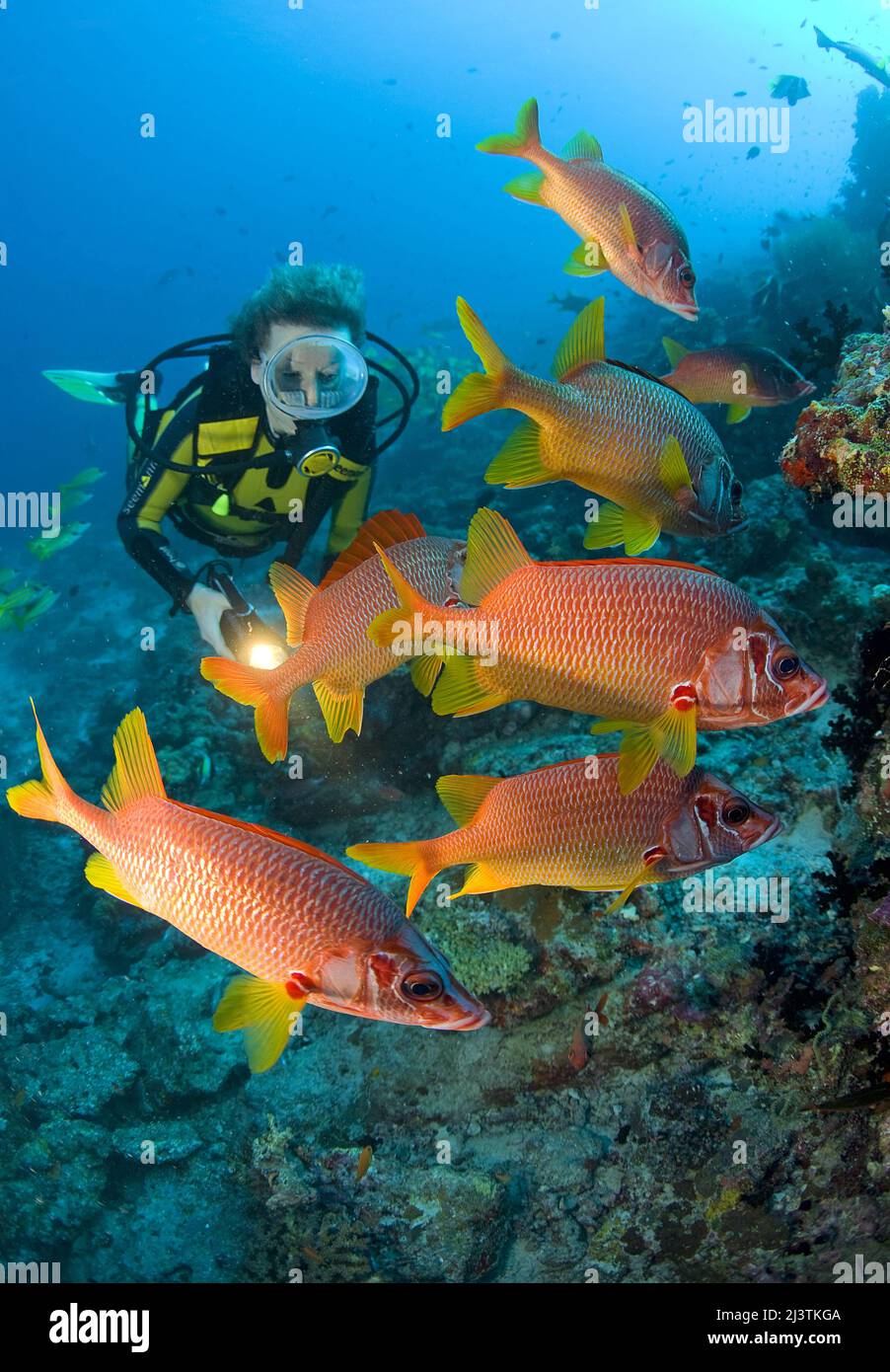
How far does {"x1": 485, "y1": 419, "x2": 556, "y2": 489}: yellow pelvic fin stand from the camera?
2646 millimetres

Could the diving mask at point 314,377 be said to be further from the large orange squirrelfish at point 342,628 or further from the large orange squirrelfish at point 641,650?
the large orange squirrelfish at point 641,650

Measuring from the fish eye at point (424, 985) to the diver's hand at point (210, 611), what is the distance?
10.1 ft

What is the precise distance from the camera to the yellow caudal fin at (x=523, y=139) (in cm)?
339

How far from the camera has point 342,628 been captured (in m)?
2.81

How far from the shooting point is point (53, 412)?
216 ft

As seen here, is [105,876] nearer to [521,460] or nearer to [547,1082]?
[521,460]

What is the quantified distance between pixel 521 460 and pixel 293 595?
1.14 meters

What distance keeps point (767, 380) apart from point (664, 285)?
116 cm

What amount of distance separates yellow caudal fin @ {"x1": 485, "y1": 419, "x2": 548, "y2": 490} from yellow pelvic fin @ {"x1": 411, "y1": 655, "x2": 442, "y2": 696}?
740 millimetres

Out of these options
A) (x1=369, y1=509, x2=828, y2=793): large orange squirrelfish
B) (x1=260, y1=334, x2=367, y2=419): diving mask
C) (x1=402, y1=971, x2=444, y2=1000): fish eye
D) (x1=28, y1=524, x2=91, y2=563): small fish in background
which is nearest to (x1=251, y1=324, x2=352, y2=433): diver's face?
(x1=260, y1=334, x2=367, y2=419): diving mask

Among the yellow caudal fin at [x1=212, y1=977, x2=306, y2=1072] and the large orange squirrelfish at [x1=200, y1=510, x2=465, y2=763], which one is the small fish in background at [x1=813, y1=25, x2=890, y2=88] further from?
the yellow caudal fin at [x1=212, y1=977, x2=306, y2=1072]

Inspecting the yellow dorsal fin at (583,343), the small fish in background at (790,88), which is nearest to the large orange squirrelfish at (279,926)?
the yellow dorsal fin at (583,343)

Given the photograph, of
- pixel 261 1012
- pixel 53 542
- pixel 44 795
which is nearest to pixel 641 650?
pixel 261 1012

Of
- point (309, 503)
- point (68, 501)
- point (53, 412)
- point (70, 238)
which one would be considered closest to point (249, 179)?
point (70, 238)
